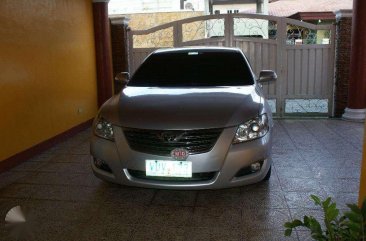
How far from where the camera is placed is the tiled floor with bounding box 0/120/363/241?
318 centimetres

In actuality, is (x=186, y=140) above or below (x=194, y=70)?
below

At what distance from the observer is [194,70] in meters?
4.69

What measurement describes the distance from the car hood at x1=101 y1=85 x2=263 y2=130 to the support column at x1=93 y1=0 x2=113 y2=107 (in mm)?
3910

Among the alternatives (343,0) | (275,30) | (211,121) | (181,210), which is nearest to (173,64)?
(211,121)

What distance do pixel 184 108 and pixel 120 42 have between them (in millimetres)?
5341

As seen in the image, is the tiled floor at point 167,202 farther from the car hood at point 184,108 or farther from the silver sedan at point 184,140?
the car hood at point 184,108

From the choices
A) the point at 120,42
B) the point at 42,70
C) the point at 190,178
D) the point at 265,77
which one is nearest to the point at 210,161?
the point at 190,178

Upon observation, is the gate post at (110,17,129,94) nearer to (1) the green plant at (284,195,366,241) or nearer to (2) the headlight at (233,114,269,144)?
(2) the headlight at (233,114,269,144)

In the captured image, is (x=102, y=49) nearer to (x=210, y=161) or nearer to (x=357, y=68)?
(x=357, y=68)

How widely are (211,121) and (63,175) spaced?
7.07 ft

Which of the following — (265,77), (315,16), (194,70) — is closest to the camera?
(194,70)

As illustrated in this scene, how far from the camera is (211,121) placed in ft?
11.1

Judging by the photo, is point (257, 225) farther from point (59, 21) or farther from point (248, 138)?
point (59, 21)

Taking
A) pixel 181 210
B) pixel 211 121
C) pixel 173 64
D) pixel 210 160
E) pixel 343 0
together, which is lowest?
pixel 181 210
